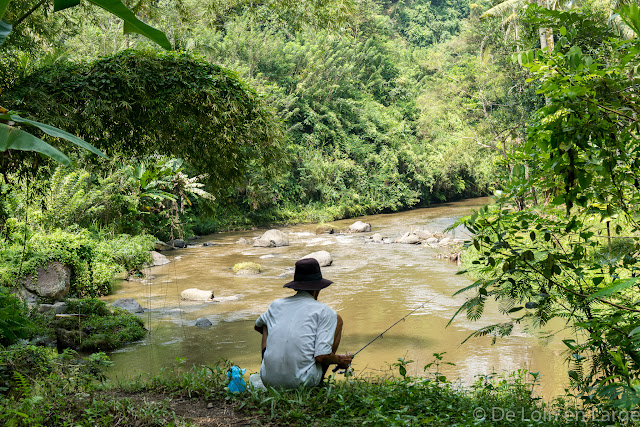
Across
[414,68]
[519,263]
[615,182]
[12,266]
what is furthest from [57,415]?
[414,68]

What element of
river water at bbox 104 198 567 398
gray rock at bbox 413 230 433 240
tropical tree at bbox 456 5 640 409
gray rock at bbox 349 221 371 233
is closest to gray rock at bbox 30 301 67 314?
river water at bbox 104 198 567 398

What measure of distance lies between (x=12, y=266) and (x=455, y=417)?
8.23 metres

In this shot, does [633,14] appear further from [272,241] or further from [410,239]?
[272,241]

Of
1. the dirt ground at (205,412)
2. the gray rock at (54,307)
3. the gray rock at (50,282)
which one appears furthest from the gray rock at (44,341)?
the dirt ground at (205,412)

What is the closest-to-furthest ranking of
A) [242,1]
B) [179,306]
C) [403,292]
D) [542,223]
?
[542,223] → [242,1] → [179,306] → [403,292]

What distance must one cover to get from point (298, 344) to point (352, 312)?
7199mm

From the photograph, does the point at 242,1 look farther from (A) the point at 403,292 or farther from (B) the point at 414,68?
(B) the point at 414,68

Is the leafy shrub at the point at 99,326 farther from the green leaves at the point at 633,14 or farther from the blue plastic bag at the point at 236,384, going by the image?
the green leaves at the point at 633,14

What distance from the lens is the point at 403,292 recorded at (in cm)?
1194

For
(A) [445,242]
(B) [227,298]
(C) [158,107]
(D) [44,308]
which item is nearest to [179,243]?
(B) [227,298]

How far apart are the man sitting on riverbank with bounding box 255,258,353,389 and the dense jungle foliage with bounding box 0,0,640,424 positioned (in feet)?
3.16

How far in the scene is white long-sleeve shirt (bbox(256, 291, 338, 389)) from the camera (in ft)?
11.4

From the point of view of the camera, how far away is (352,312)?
34.5ft

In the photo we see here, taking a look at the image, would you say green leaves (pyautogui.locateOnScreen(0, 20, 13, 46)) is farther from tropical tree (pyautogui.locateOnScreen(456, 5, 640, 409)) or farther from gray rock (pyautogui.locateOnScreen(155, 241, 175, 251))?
gray rock (pyautogui.locateOnScreen(155, 241, 175, 251))
